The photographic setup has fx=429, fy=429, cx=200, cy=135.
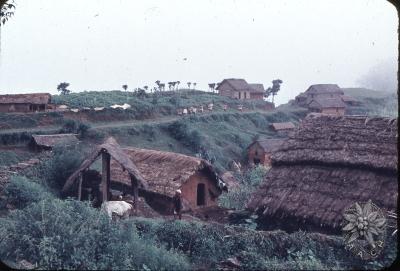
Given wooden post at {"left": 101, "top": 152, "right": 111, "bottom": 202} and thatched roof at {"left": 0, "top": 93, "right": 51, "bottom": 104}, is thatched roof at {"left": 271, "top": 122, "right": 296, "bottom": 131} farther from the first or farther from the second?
wooden post at {"left": 101, "top": 152, "right": 111, "bottom": 202}

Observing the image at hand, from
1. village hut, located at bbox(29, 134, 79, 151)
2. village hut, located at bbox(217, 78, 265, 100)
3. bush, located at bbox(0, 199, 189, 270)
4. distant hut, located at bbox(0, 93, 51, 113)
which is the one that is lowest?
bush, located at bbox(0, 199, 189, 270)

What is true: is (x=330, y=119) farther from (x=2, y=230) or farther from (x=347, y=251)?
(x=2, y=230)

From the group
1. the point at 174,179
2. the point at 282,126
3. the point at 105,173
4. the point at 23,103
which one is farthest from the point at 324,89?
the point at 105,173

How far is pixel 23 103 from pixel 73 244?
38.2m

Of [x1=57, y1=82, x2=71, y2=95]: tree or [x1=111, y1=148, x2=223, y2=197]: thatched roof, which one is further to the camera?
[x1=57, y1=82, x2=71, y2=95]: tree

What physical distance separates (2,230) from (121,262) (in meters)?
3.35

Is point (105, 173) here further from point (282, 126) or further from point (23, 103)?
point (282, 126)

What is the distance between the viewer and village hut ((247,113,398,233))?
44.6ft

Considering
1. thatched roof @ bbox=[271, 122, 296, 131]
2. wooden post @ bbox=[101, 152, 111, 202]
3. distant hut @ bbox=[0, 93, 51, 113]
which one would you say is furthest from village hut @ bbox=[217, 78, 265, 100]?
wooden post @ bbox=[101, 152, 111, 202]

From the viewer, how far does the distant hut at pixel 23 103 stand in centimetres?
4334

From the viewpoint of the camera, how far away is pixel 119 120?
49094 mm

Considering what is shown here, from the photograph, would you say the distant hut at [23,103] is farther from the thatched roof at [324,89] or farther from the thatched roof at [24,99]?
the thatched roof at [324,89]

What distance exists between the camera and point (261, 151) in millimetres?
44219

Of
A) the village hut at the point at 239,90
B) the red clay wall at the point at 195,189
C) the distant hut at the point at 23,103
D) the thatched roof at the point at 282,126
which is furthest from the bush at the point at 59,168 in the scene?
the village hut at the point at 239,90
